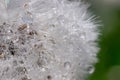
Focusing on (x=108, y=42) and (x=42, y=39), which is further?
(x=108, y=42)

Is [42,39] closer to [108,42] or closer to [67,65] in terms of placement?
[67,65]

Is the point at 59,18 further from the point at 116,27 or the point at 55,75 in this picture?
the point at 116,27

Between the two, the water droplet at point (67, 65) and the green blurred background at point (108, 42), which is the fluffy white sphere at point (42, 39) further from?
the green blurred background at point (108, 42)

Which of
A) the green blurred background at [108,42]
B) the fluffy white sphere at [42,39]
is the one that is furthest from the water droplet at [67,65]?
the green blurred background at [108,42]

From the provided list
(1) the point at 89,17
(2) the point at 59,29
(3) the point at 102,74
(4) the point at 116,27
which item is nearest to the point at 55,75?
(2) the point at 59,29

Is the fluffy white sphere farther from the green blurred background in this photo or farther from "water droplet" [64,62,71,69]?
the green blurred background

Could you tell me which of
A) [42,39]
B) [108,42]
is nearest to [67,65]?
[42,39]
